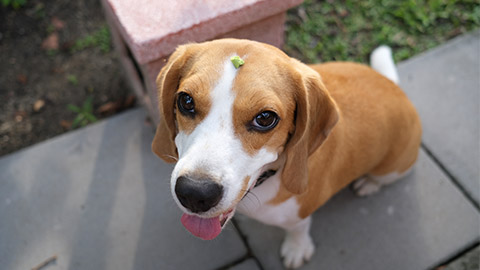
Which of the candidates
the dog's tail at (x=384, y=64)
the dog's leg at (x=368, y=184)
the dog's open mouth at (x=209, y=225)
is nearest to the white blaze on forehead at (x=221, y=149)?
the dog's open mouth at (x=209, y=225)

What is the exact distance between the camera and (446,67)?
3949 millimetres

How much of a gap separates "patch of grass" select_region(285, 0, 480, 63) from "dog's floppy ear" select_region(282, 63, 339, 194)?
6.84 ft

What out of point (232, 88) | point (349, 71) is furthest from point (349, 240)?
point (232, 88)

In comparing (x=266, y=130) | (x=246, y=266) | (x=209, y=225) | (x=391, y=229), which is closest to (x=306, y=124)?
(x=266, y=130)

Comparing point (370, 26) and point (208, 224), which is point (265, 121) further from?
point (370, 26)

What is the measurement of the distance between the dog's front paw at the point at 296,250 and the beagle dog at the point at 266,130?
Answer: 0.07m

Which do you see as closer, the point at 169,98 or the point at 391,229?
the point at 169,98

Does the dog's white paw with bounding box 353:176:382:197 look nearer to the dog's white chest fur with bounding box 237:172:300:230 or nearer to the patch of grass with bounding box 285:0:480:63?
the dog's white chest fur with bounding box 237:172:300:230

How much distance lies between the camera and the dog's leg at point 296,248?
2.92 meters

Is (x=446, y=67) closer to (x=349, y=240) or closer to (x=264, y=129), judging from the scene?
(x=349, y=240)

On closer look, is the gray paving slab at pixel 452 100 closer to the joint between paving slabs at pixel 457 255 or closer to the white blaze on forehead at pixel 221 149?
the joint between paving slabs at pixel 457 255

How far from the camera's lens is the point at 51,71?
4.00 meters

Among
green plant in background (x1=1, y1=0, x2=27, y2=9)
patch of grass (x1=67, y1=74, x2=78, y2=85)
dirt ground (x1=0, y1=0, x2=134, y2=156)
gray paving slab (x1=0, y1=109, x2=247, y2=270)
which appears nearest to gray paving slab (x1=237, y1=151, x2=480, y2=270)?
gray paving slab (x1=0, y1=109, x2=247, y2=270)

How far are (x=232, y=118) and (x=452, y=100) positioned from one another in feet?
9.27
